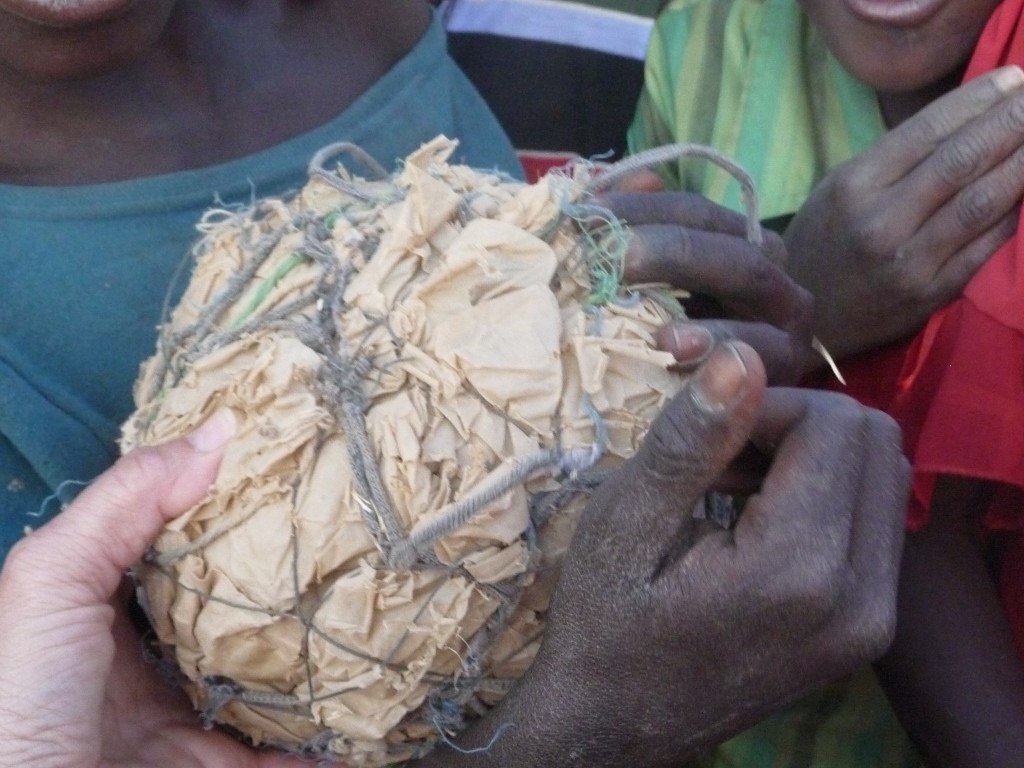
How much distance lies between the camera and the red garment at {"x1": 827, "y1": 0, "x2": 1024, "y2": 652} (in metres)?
0.81

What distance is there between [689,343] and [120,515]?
1.26 feet

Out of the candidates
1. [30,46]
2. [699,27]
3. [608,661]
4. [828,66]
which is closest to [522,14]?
[699,27]

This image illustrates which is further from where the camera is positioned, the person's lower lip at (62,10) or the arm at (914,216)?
the arm at (914,216)

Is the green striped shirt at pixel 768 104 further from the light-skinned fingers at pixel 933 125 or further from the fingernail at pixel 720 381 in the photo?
the fingernail at pixel 720 381

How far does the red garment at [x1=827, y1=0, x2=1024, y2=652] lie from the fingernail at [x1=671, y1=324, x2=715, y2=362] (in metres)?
0.30

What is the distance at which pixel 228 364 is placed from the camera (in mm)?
642

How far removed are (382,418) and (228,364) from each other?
0.13 m

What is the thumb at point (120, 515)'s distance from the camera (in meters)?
0.61

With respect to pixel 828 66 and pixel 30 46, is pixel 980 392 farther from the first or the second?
pixel 30 46

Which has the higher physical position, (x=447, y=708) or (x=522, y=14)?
(x=522, y=14)

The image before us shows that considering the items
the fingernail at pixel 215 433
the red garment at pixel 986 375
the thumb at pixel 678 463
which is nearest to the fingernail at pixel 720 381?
the thumb at pixel 678 463

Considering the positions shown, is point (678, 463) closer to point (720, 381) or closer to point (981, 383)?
point (720, 381)

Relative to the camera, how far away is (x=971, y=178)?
33.0 inches

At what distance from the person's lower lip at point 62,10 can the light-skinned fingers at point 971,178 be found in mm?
678
